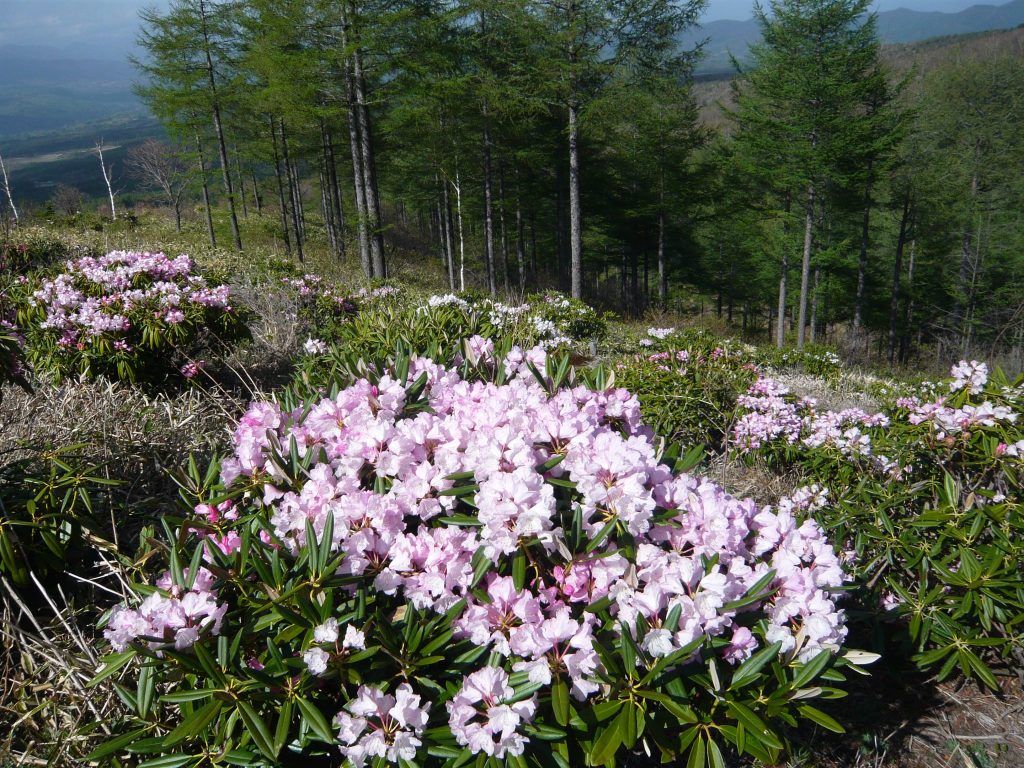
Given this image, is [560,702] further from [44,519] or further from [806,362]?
[806,362]

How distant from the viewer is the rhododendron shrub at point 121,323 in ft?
13.2

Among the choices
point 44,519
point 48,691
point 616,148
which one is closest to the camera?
point 48,691

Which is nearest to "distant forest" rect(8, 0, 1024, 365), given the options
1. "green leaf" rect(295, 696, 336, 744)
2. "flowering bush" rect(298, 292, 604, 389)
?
"flowering bush" rect(298, 292, 604, 389)

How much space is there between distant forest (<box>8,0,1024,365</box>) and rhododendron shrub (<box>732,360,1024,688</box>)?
6152 millimetres

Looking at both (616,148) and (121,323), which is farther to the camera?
(616,148)

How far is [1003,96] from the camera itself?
3856cm

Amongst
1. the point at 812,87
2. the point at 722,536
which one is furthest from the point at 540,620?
the point at 812,87

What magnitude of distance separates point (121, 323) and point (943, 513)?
16.3ft

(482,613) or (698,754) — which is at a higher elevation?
(482,613)

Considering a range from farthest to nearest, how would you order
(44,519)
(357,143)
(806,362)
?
1. (357,143)
2. (806,362)
3. (44,519)

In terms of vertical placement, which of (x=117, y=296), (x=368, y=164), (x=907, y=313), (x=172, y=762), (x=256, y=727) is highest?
(x=368, y=164)

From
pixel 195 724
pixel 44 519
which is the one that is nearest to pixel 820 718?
pixel 195 724

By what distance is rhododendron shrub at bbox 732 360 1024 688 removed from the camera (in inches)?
77.5

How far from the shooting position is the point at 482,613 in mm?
1344
